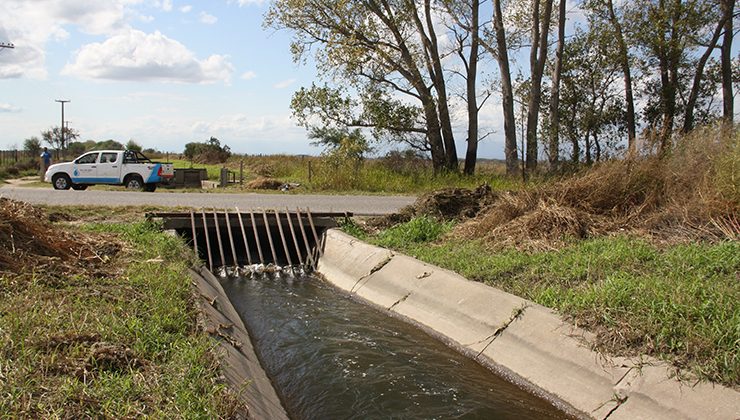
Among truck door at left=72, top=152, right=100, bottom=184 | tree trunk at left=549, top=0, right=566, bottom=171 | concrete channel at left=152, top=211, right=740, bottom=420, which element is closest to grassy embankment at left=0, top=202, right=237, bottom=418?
concrete channel at left=152, top=211, right=740, bottom=420

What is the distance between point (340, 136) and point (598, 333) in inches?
859

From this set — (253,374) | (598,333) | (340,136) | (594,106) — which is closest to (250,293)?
(253,374)

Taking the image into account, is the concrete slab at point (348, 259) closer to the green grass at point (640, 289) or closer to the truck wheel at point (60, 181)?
the green grass at point (640, 289)

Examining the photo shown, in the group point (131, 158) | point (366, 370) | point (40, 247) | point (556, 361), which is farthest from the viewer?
point (131, 158)

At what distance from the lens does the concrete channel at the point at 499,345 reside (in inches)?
211

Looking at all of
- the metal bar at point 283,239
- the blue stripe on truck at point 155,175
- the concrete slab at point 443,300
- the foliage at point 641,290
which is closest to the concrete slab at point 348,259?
the concrete slab at point 443,300

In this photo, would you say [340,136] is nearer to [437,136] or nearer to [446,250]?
[437,136]

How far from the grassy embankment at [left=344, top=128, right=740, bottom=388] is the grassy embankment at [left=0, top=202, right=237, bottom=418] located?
399 centimetres

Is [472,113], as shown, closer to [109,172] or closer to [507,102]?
[507,102]

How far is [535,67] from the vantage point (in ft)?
82.0

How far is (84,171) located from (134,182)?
76.7 inches

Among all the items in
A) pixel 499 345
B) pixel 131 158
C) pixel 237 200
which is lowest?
pixel 499 345

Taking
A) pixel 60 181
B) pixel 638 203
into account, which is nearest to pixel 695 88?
pixel 638 203

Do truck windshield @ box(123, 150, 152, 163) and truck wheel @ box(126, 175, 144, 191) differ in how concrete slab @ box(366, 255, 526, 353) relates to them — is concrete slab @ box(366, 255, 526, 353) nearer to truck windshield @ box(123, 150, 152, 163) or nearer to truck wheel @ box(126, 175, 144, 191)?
truck wheel @ box(126, 175, 144, 191)
